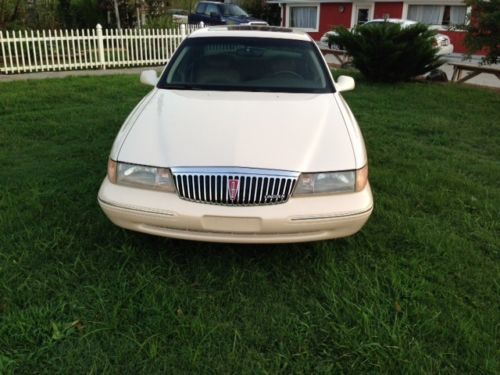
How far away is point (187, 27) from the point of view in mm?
15336

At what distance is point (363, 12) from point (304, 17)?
5.38m

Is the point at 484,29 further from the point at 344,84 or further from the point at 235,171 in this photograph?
the point at 235,171

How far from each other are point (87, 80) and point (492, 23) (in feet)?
26.7

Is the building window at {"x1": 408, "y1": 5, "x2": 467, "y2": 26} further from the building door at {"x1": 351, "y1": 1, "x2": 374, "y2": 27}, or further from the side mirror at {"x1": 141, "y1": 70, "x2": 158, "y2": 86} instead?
the side mirror at {"x1": 141, "y1": 70, "x2": 158, "y2": 86}

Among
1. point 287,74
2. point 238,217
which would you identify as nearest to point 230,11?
point 287,74

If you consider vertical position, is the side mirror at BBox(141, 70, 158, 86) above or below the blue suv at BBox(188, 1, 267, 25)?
below

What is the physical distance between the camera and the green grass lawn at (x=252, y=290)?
245cm

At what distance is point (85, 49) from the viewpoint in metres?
12.6

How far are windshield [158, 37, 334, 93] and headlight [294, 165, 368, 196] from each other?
1256mm

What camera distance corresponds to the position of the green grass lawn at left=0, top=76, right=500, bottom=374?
245cm

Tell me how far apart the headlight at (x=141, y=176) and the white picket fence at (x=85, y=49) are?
1001cm

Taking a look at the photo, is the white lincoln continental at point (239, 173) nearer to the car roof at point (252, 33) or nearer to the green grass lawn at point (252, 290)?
the green grass lawn at point (252, 290)

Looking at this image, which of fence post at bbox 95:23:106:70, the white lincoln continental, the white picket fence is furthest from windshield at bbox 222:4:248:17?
the white lincoln continental

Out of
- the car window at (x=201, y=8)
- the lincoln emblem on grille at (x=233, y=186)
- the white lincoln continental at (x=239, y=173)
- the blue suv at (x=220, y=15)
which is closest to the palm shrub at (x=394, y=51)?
the white lincoln continental at (x=239, y=173)
